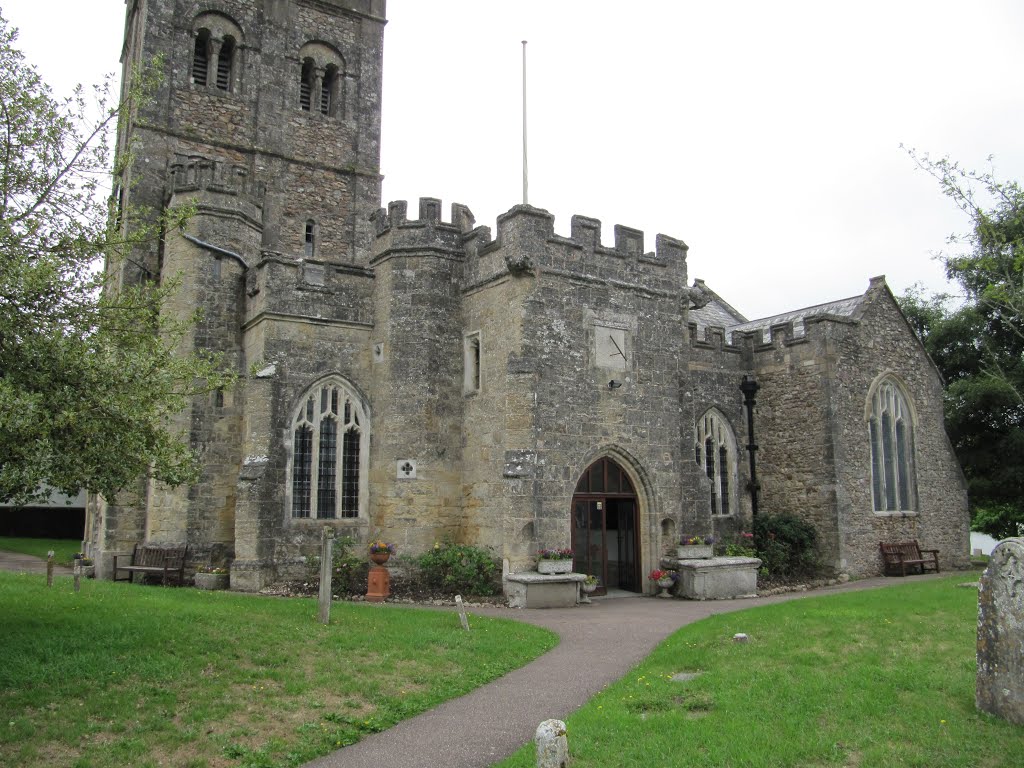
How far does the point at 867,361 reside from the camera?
21.9 meters

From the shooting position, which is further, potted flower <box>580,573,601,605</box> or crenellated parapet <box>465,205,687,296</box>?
crenellated parapet <box>465,205,687,296</box>

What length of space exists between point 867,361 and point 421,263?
12042 millimetres

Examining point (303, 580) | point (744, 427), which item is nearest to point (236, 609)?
point (303, 580)

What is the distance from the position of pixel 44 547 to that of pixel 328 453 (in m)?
15.7

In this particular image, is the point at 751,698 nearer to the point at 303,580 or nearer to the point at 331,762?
the point at 331,762

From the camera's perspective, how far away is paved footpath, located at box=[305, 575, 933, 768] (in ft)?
23.9

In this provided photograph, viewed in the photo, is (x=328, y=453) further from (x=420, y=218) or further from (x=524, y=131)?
(x=524, y=131)

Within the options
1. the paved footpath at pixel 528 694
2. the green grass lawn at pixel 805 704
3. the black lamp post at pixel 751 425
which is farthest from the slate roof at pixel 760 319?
the green grass lawn at pixel 805 704

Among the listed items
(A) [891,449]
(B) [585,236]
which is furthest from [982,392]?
(B) [585,236]

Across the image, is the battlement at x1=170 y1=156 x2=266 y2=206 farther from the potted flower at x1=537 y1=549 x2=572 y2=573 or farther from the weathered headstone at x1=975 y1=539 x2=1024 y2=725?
the weathered headstone at x1=975 y1=539 x2=1024 y2=725

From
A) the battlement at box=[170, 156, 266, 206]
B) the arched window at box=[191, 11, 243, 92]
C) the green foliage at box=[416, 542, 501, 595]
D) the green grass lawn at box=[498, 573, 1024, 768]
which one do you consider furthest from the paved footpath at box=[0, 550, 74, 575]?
the green grass lawn at box=[498, 573, 1024, 768]

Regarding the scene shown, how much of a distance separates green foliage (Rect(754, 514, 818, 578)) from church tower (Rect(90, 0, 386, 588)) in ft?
31.7

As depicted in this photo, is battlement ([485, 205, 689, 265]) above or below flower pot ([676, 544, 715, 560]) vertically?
above

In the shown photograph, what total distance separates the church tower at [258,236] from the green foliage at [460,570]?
7.28 ft
